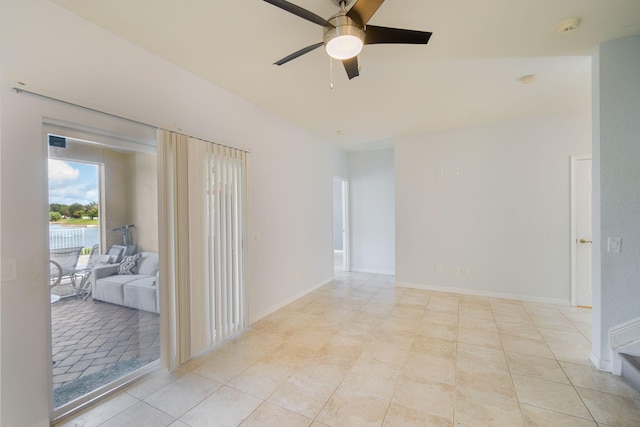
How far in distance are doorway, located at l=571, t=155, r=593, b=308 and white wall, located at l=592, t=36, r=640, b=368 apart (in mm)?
1990

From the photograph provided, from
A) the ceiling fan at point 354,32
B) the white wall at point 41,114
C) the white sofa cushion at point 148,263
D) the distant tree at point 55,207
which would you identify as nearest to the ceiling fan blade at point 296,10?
the ceiling fan at point 354,32

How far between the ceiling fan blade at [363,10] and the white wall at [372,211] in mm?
4493

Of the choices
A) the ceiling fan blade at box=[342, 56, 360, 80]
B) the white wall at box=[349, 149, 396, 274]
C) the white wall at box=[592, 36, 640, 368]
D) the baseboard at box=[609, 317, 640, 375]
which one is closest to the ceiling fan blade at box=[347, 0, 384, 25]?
the ceiling fan blade at box=[342, 56, 360, 80]

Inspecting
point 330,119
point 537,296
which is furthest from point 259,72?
point 537,296

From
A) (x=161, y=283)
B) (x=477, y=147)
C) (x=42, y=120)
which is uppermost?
(x=477, y=147)

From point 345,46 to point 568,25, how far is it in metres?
1.77

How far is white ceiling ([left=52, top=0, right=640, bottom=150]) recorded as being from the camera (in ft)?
5.93

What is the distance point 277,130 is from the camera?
387 cm

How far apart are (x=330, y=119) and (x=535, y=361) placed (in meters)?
3.71

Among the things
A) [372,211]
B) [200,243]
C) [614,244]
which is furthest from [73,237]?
Result: [372,211]

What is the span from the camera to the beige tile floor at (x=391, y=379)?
1.84 meters

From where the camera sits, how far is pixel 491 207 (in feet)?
14.2

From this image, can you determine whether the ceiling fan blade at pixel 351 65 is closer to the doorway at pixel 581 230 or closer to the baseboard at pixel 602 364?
the baseboard at pixel 602 364

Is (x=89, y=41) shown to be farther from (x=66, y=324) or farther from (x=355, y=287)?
(x=355, y=287)
